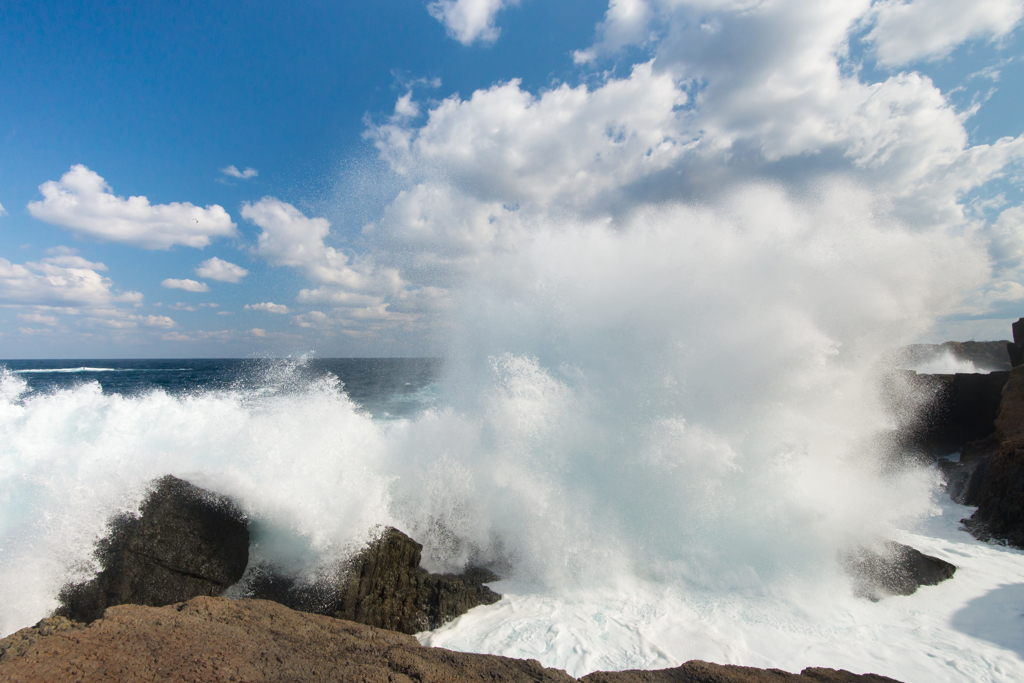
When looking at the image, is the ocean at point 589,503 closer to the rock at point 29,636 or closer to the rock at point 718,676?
the rock at point 718,676

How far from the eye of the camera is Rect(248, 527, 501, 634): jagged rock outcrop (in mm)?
5238

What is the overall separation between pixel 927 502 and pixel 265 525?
12623mm

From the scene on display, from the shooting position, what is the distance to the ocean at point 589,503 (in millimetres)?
5020

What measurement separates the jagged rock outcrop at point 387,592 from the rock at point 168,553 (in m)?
0.54

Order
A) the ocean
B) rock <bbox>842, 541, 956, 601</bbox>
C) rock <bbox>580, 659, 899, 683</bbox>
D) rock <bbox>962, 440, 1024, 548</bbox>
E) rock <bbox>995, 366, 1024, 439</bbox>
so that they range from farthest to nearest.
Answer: rock <bbox>995, 366, 1024, 439</bbox> → rock <bbox>962, 440, 1024, 548</bbox> → rock <bbox>842, 541, 956, 601</bbox> → the ocean → rock <bbox>580, 659, 899, 683</bbox>

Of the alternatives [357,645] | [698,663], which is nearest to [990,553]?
[698,663]

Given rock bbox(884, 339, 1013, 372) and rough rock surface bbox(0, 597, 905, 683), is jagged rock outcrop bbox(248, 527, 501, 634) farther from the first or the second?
rock bbox(884, 339, 1013, 372)

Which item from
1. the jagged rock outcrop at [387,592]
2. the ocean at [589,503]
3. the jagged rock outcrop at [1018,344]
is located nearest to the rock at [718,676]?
the ocean at [589,503]

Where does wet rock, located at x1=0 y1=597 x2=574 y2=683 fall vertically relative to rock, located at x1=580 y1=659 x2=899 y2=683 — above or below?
above

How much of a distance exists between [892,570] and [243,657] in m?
8.34

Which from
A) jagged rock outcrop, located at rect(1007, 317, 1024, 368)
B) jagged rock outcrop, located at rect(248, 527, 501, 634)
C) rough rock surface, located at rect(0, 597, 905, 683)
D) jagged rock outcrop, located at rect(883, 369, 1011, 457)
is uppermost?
jagged rock outcrop, located at rect(1007, 317, 1024, 368)

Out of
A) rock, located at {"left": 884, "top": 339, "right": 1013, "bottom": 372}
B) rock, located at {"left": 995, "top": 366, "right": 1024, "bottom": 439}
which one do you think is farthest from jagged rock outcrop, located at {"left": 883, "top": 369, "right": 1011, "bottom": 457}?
rock, located at {"left": 884, "top": 339, "right": 1013, "bottom": 372}

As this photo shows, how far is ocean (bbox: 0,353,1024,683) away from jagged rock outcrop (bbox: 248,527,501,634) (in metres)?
0.24

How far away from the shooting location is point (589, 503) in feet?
23.9
